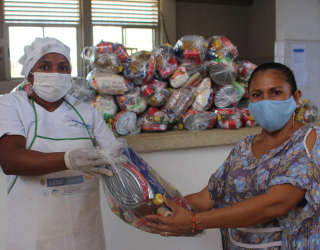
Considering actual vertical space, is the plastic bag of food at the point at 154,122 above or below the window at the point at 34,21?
below

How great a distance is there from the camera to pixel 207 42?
238 cm

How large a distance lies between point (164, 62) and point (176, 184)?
2.33ft

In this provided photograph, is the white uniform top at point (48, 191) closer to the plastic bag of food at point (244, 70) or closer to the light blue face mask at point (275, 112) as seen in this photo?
the light blue face mask at point (275, 112)

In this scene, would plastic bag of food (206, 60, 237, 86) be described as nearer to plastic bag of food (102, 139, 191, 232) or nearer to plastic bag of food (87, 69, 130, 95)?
plastic bag of food (87, 69, 130, 95)

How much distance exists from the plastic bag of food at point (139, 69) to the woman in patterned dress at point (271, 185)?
98 cm

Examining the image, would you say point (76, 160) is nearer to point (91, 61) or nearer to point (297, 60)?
point (91, 61)

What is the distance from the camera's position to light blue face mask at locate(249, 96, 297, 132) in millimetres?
1219

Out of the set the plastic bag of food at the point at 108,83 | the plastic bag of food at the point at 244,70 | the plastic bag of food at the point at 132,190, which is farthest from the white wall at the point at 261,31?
the plastic bag of food at the point at 132,190

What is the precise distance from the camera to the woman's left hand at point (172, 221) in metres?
1.11

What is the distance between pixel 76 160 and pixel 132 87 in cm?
110

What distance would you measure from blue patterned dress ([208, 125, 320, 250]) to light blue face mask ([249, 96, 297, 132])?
0.07 metres

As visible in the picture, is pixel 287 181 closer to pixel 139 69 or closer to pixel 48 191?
pixel 48 191

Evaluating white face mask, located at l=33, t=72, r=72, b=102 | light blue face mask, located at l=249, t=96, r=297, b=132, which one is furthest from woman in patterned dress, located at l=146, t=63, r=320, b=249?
white face mask, located at l=33, t=72, r=72, b=102

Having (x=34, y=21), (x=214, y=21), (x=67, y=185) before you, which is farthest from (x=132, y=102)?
(x=214, y=21)
